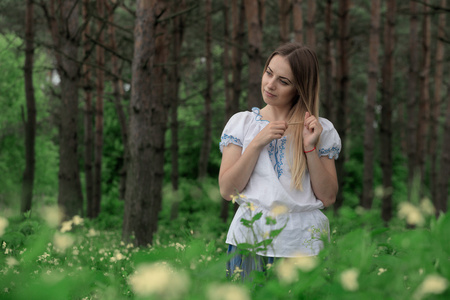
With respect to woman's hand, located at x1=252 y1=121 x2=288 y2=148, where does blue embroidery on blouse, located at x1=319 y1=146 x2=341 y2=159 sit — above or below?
below

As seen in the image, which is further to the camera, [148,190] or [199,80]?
[199,80]

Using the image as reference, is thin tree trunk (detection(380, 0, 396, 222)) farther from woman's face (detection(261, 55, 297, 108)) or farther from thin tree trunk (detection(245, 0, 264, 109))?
woman's face (detection(261, 55, 297, 108))

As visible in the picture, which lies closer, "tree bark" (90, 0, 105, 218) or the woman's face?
the woman's face

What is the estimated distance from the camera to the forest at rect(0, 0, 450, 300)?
42.1 inches

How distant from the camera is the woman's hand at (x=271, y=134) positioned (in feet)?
7.18

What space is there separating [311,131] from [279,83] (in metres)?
0.32

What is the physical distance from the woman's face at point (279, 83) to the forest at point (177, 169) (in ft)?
1.90

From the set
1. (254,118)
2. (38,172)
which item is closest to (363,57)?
(38,172)

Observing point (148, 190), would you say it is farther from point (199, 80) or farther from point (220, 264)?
point (199, 80)

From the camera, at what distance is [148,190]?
5906mm

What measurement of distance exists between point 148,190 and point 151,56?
1684 mm

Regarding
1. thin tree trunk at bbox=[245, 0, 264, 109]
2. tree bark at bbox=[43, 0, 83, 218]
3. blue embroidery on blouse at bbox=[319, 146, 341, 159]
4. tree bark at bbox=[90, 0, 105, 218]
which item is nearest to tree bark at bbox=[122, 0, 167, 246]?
thin tree trunk at bbox=[245, 0, 264, 109]

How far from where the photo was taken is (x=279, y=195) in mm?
2195

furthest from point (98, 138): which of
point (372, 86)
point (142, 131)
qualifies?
point (142, 131)
